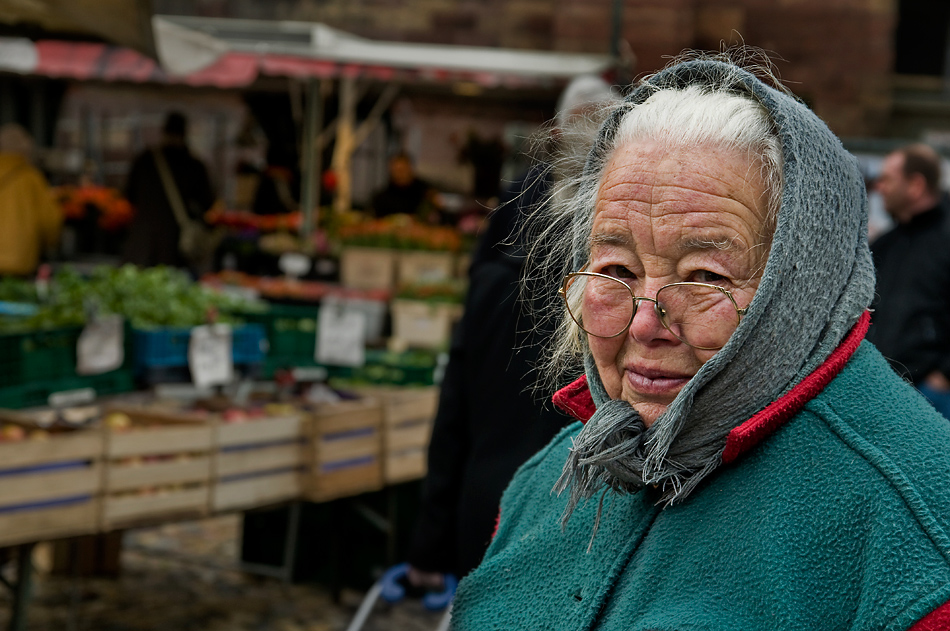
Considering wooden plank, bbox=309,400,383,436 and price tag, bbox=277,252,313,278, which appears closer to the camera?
wooden plank, bbox=309,400,383,436

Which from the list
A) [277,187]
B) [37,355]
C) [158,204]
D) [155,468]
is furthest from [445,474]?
[277,187]

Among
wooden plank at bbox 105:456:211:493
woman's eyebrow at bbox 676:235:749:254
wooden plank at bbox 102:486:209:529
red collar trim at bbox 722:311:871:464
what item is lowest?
wooden plank at bbox 102:486:209:529

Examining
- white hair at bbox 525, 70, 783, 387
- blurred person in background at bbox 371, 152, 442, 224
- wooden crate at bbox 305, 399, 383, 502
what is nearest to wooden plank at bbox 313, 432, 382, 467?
wooden crate at bbox 305, 399, 383, 502

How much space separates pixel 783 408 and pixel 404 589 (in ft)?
6.47

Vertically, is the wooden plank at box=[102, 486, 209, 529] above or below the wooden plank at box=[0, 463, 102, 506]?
below

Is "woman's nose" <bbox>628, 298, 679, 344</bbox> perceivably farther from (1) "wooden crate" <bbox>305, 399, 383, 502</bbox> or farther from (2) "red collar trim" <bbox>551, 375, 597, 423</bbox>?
(1) "wooden crate" <bbox>305, 399, 383, 502</bbox>

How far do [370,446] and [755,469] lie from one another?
373 centimetres

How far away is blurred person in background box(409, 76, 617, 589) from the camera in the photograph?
2.63 m

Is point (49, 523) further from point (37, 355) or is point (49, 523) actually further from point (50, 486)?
point (37, 355)

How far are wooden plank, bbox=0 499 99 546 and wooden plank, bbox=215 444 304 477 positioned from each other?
1.89ft

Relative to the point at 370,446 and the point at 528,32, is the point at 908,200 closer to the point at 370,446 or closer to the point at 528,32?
the point at 370,446

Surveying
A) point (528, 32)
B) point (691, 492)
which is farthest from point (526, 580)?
point (528, 32)

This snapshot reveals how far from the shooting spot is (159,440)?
397cm

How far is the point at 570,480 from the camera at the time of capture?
1328 mm
